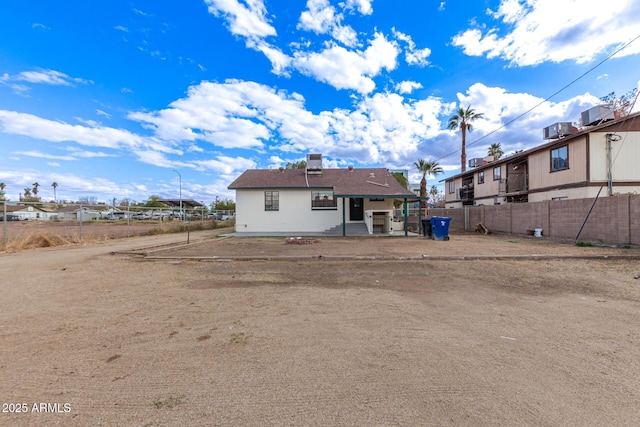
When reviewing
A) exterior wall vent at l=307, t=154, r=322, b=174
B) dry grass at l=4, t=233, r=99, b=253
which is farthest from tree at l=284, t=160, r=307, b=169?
dry grass at l=4, t=233, r=99, b=253

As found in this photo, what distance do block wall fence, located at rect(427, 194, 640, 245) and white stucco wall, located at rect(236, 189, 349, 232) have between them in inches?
420

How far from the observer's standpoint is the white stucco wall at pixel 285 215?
1925cm

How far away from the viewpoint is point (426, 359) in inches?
114

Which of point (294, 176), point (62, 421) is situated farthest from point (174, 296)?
point (294, 176)

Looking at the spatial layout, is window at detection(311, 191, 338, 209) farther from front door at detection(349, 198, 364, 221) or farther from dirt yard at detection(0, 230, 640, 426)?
dirt yard at detection(0, 230, 640, 426)

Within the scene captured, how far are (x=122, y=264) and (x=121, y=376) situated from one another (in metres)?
6.82

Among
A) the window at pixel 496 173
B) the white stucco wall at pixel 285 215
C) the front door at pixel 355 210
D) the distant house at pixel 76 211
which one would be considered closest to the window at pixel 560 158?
the window at pixel 496 173

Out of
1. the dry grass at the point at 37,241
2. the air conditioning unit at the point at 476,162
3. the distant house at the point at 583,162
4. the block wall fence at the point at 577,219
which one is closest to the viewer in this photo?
the block wall fence at the point at 577,219

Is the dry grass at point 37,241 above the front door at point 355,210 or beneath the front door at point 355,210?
beneath

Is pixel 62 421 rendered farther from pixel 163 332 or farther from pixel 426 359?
pixel 426 359

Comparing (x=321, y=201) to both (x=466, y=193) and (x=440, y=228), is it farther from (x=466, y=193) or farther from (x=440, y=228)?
(x=466, y=193)

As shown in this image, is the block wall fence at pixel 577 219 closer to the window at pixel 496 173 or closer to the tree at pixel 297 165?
the window at pixel 496 173

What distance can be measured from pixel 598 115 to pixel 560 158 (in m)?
3.03

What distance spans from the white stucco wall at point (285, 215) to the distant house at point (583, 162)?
14.4 metres
